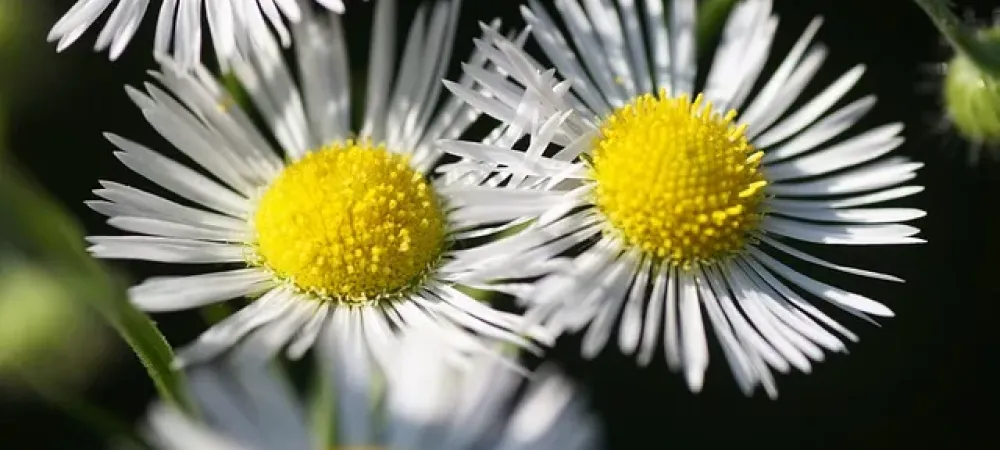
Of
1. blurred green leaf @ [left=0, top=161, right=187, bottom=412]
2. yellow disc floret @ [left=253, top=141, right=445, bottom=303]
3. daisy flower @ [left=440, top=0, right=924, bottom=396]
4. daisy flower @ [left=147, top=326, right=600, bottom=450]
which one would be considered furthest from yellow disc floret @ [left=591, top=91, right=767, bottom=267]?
blurred green leaf @ [left=0, top=161, right=187, bottom=412]

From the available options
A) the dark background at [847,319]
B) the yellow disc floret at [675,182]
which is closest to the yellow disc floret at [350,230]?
the yellow disc floret at [675,182]

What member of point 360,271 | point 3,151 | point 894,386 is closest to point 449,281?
point 360,271

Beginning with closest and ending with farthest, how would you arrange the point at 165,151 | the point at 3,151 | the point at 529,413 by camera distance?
1. the point at 3,151
2. the point at 529,413
3. the point at 165,151

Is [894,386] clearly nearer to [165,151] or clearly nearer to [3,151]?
[165,151]

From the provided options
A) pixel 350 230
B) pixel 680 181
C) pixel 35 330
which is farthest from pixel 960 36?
pixel 35 330

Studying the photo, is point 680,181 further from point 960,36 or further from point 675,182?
point 960,36

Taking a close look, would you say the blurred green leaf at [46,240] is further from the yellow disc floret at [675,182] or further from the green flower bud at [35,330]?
the yellow disc floret at [675,182]
